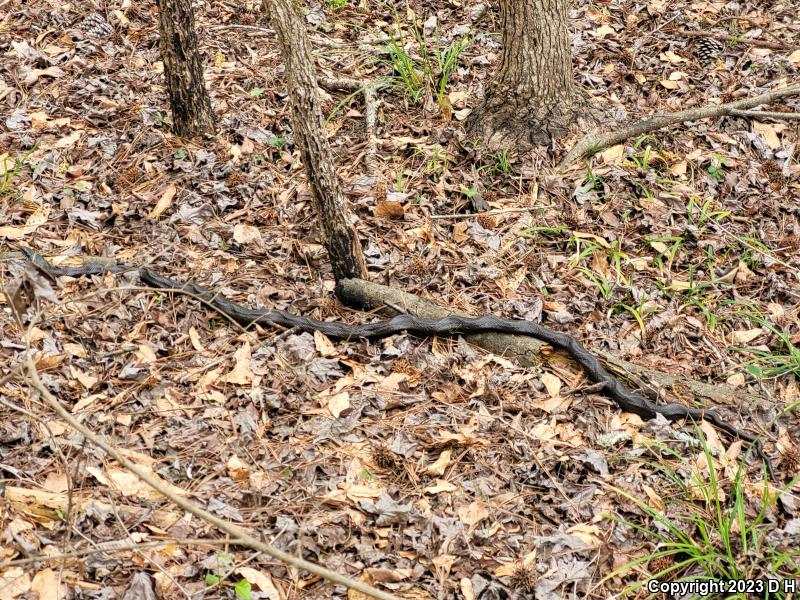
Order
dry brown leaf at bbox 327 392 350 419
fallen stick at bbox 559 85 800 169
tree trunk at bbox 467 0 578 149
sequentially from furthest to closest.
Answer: fallen stick at bbox 559 85 800 169, tree trunk at bbox 467 0 578 149, dry brown leaf at bbox 327 392 350 419

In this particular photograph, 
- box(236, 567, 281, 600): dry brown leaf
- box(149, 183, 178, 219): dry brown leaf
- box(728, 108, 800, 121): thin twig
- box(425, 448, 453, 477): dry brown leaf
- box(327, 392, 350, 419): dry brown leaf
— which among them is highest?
box(149, 183, 178, 219): dry brown leaf

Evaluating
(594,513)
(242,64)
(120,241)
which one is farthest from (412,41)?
(594,513)

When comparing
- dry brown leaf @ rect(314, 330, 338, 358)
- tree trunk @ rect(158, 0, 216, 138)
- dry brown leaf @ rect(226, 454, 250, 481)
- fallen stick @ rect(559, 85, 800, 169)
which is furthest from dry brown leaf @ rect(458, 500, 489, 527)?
tree trunk @ rect(158, 0, 216, 138)

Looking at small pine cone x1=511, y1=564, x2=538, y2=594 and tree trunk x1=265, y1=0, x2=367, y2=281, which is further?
tree trunk x1=265, y1=0, x2=367, y2=281

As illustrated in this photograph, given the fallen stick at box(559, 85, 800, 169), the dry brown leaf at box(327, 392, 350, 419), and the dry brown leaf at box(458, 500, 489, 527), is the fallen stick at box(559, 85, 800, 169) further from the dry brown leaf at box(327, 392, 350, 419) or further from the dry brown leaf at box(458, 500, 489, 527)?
the dry brown leaf at box(458, 500, 489, 527)

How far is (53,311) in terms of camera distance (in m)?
3.16

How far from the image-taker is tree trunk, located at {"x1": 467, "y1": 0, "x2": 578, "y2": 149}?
4.23m

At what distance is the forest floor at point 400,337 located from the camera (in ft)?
8.48

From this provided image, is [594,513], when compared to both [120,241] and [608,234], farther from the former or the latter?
[120,241]

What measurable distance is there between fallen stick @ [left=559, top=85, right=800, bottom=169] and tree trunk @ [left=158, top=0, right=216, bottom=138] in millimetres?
2238

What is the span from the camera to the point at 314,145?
11.1ft

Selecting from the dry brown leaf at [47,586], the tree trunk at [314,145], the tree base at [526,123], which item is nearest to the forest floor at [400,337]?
the dry brown leaf at [47,586]

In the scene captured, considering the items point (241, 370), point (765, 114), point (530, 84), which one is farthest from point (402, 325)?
point (765, 114)

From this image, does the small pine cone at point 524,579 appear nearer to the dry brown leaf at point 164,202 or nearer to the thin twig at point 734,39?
the dry brown leaf at point 164,202
